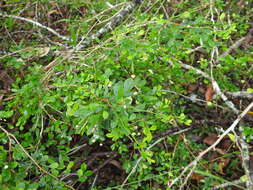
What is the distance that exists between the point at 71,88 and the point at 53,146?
31.5 inches

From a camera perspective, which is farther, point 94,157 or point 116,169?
point 116,169

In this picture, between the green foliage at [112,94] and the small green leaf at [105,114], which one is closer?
the small green leaf at [105,114]

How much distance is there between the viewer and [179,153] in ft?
6.57

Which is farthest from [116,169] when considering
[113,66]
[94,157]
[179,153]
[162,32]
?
[162,32]

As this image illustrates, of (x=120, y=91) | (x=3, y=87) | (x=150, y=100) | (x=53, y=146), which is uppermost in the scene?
(x=120, y=91)

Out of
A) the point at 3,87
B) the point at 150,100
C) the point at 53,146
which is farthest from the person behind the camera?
the point at 3,87

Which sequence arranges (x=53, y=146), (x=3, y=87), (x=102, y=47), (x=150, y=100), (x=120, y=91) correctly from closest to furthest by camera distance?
(x=120, y=91)
(x=150, y=100)
(x=102, y=47)
(x=53, y=146)
(x=3, y=87)

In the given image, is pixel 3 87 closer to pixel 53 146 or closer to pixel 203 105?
pixel 53 146

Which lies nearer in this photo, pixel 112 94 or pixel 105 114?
pixel 105 114

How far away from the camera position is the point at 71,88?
54.7 inches

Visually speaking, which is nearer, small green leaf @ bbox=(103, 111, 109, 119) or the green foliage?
small green leaf @ bbox=(103, 111, 109, 119)

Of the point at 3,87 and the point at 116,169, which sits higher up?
the point at 3,87

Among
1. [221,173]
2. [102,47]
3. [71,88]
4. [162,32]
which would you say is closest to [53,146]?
[71,88]

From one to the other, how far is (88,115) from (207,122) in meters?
1.32
